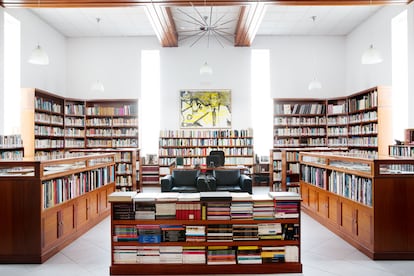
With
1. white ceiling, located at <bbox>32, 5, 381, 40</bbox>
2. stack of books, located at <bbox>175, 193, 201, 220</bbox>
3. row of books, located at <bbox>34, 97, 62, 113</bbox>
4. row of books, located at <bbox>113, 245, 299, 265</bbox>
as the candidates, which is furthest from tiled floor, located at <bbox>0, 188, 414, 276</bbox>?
white ceiling, located at <bbox>32, 5, 381, 40</bbox>

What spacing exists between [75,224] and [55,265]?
107 centimetres

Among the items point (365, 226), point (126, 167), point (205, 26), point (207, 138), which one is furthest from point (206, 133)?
point (365, 226)

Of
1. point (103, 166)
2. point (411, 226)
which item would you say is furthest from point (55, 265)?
point (411, 226)

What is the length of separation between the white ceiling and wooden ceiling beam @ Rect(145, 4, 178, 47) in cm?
31

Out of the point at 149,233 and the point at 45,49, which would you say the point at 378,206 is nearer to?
the point at 149,233

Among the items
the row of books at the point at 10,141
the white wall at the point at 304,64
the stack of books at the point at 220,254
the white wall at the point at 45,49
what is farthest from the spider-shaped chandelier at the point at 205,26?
the stack of books at the point at 220,254

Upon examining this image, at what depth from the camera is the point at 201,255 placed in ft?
11.3

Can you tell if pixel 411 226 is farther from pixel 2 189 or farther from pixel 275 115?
pixel 275 115

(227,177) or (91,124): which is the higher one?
(91,124)

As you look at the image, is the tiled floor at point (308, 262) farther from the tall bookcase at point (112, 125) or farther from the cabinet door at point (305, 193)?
the tall bookcase at point (112, 125)

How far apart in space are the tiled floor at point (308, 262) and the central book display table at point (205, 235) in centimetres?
38

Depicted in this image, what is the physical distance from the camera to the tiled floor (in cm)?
349

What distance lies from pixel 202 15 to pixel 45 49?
4.74 m

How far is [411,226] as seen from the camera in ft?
12.4
